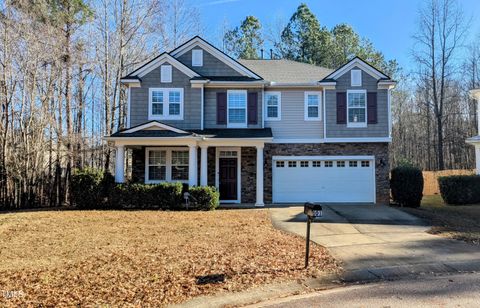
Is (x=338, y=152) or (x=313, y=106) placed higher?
(x=313, y=106)

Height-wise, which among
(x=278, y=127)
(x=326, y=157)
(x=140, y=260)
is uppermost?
(x=278, y=127)

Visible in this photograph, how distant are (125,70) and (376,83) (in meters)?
15.0

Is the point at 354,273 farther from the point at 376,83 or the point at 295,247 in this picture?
the point at 376,83

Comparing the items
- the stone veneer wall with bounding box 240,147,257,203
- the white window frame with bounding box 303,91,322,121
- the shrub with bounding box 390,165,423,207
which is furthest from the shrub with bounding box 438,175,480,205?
the stone veneer wall with bounding box 240,147,257,203

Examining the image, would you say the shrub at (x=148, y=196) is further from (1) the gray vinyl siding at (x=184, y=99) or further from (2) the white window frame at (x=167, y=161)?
(1) the gray vinyl siding at (x=184, y=99)

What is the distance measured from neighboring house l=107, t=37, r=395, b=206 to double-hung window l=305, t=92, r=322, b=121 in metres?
0.05

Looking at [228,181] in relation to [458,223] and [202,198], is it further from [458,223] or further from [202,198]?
[458,223]

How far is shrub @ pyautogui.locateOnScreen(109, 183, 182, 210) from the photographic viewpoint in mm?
14328

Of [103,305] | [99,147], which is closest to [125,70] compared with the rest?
[99,147]

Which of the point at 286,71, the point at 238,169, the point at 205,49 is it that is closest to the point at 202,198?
the point at 238,169

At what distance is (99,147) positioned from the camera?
834 inches

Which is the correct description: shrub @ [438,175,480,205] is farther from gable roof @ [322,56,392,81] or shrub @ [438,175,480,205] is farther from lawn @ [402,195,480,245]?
gable roof @ [322,56,392,81]

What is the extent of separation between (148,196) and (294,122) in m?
7.42

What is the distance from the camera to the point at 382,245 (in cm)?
790
